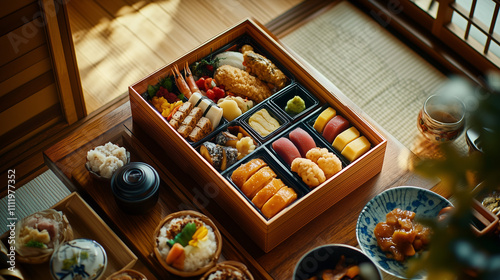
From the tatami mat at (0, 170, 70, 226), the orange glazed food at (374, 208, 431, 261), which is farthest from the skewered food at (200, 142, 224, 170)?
the tatami mat at (0, 170, 70, 226)

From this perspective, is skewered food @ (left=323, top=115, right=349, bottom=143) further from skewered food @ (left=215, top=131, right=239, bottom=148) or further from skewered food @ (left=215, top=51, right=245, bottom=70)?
skewered food @ (left=215, top=51, right=245, bottom=70)

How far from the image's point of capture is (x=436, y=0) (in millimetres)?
3533

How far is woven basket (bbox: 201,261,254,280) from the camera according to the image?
216 cm

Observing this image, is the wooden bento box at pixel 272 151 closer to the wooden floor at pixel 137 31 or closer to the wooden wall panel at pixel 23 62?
the wooden wall panel at pixel 23 62

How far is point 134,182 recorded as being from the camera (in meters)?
2.36

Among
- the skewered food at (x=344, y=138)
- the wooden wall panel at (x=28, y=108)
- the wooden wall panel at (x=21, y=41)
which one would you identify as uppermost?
the wooden wall panel at (x=21, y=41)

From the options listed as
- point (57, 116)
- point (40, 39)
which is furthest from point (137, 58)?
point (40, 39)

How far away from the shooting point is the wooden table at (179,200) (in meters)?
2.36

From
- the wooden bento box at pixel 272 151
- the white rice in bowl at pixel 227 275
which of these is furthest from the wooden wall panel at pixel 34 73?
the white rice in bowl at pixel 227 275

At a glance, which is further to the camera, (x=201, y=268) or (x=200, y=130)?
(x=200, y=130)

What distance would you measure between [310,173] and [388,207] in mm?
365

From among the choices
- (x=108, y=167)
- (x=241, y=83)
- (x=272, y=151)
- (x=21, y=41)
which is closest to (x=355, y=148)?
(x=272, y=151)

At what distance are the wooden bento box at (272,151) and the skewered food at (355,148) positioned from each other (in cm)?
3

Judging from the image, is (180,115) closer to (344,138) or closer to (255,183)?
(255,183)
